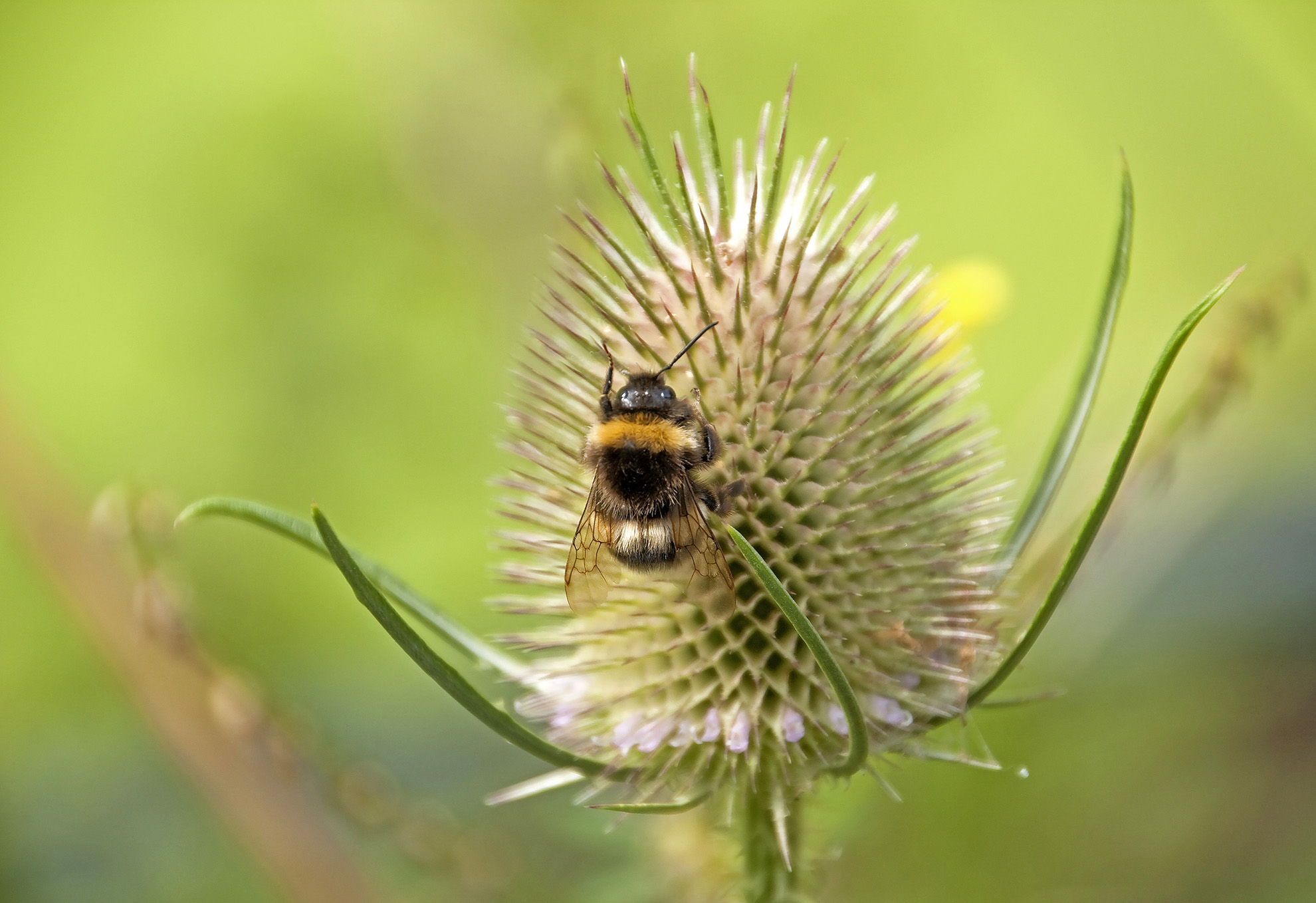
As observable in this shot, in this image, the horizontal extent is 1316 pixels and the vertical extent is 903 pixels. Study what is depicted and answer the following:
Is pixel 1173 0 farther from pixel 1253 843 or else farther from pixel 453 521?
pixel 453 521

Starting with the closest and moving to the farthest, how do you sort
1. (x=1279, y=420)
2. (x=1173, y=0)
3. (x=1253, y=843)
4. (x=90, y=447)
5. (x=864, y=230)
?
1. (x=864, y=230)
2. (x=1253, y=843)
3. (x=1279, y=420)
4. (x=1173, y=0)
5. (x=90, y=447)

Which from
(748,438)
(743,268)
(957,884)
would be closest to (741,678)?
(748,438)

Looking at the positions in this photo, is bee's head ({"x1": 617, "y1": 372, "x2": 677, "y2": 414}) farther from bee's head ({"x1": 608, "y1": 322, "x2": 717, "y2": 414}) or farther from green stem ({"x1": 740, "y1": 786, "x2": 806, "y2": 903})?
green stem ({"x1": 740, "y1": 786, "x2": 806, "y2": 903})

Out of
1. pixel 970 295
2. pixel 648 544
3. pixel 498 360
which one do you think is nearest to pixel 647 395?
pixel 648 544

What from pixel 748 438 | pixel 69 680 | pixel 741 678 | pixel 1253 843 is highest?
pixel 748 438

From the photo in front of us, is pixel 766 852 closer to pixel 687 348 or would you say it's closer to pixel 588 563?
pixel 588 563

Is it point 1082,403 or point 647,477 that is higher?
point 1082,403
